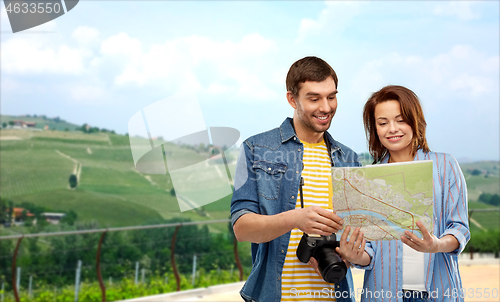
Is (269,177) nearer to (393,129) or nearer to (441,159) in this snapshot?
(393,129)

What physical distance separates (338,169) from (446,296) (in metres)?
0.70

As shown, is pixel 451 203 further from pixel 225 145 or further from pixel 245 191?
pixel 225 145

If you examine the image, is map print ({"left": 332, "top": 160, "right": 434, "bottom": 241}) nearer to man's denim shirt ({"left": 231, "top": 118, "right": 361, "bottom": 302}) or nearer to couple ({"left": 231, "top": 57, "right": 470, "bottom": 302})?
couple ({"left": 231, "top": 57, "right": 470, "bottom": 302})

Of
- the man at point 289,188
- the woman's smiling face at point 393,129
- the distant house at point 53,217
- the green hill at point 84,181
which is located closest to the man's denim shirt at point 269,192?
the man at point 289,188

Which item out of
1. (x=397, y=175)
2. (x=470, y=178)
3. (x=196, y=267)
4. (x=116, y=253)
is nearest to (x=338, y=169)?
(x=397, y=175)

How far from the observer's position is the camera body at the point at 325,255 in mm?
1662

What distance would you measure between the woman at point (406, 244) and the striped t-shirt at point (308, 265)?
0.17 metres

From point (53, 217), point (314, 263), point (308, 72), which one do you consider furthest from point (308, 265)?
point (53, 217)

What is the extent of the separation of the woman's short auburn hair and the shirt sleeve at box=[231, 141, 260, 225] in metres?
0.56

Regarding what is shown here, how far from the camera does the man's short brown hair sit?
184 cm

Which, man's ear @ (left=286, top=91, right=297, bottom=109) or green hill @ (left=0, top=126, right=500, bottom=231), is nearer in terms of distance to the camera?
man's ear @ (left=286, top=91, right=297, bottom=109)

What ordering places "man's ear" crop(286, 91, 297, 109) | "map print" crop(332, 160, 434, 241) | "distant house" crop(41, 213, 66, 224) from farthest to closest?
"distant house" crop(41, 213, 66, 224) < "man's ear" crop(286, 91, 297, 109) < "map print" crop(332, 160, 434, 241)

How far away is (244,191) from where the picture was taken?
1825 mm

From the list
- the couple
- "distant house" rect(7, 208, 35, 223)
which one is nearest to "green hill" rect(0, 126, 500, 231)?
"distant house" rect(7, 208, 35, 223)
